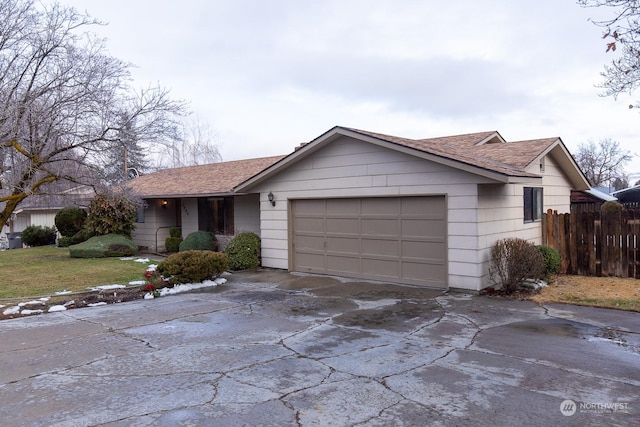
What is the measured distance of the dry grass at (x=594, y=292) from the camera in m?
8.51

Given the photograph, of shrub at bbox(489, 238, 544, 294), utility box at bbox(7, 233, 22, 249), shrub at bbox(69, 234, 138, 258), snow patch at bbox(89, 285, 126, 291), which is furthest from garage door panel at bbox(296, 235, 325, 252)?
utility box at bbox(7, 233, 22, 249)

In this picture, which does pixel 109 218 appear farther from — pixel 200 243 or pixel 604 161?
pixel 604 161

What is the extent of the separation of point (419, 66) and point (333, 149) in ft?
27.2

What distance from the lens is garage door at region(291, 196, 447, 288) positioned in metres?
10.2

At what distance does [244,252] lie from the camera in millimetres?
13461

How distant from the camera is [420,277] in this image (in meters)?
10.3

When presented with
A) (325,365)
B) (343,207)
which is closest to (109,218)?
(343,207)

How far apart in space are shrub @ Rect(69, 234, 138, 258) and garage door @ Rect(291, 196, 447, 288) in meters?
8.51

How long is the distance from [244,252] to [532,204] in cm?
817

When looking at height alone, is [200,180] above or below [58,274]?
above

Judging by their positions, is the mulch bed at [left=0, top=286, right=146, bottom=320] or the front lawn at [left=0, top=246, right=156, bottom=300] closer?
the mulch bed at [left=0, top=286, right=146, bottom=320]

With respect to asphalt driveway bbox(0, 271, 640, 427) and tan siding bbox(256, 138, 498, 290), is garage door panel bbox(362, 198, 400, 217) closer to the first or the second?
tan siding bbox(256, 138, 498, 290)

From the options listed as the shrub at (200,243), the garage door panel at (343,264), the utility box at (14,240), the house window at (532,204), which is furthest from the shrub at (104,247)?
the house window at (532,204)

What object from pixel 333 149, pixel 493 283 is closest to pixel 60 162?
pixel 333 149
